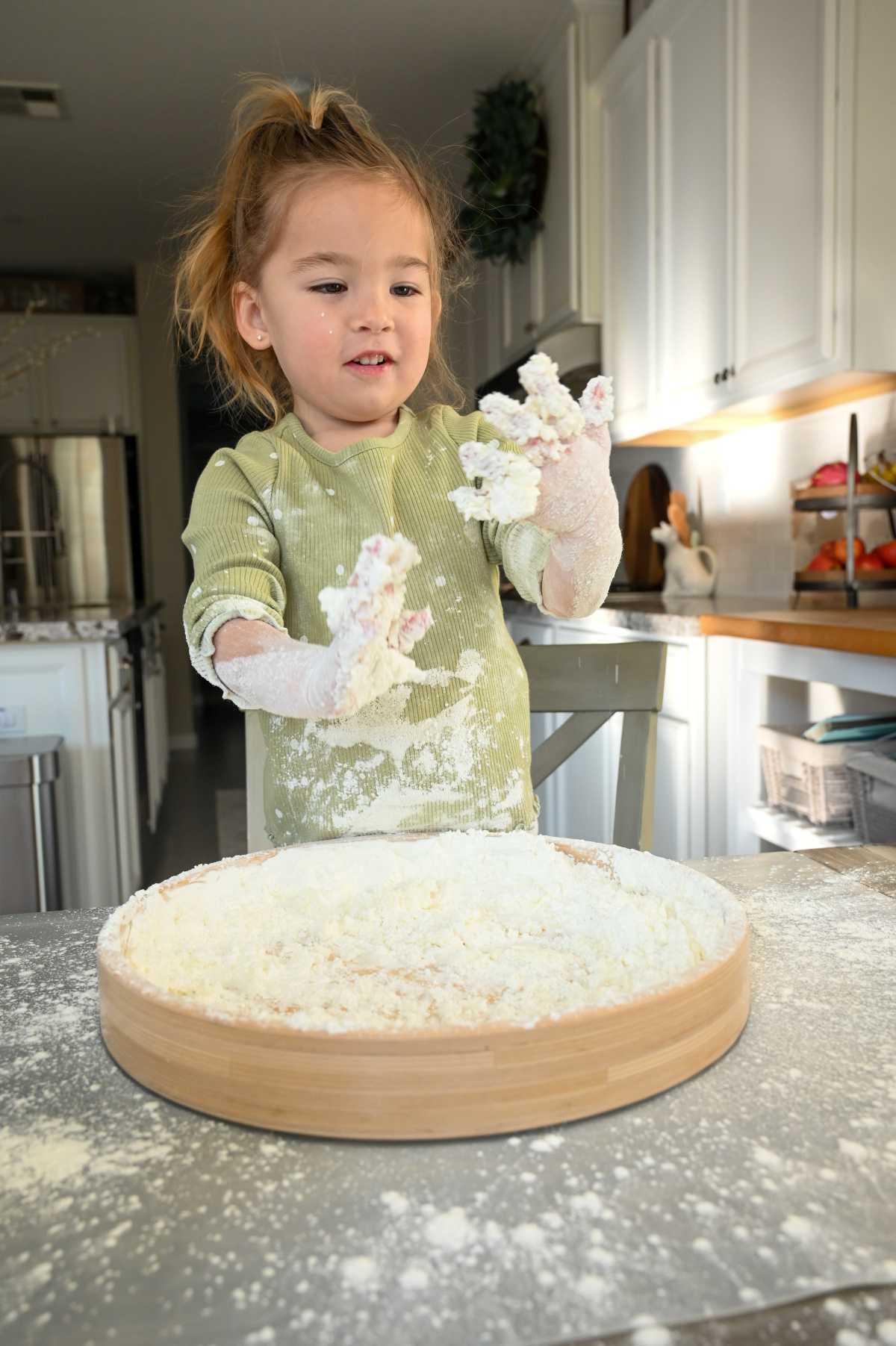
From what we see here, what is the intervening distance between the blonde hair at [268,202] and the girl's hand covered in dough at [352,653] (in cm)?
41

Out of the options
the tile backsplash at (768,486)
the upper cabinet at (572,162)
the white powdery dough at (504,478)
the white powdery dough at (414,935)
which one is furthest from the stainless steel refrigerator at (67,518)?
the white powdery dough at (504,478)

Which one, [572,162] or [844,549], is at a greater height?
[572,162]

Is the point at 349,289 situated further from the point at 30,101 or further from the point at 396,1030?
the point at 30,101

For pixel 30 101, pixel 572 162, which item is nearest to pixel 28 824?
pixel 572 162

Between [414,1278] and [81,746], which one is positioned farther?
[81,746]

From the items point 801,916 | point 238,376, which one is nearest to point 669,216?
point 238,376

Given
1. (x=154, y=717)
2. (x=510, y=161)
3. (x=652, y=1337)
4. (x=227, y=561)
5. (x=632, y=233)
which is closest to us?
(x=652, y=1337)

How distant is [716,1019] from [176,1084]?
0.77 ft

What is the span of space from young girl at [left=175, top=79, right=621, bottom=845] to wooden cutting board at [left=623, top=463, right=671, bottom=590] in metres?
2.38

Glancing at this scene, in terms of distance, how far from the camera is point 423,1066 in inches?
15.8

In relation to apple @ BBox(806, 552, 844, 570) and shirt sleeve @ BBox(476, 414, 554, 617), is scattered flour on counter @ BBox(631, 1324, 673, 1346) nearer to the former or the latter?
shirt sleeve @ BBox(476, 414, 554, 617)

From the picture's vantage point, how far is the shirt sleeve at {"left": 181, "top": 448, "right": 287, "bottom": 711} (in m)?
0.69

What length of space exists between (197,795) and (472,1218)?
437cm

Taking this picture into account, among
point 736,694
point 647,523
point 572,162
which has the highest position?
point 572,162
